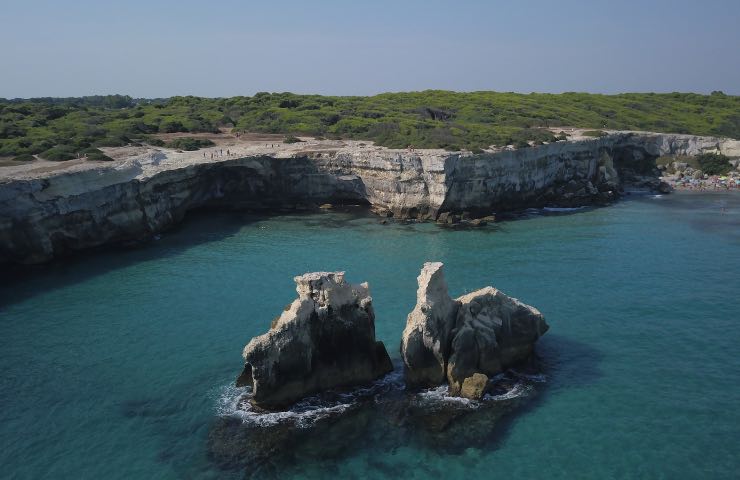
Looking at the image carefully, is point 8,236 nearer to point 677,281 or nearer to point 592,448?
point 592,448

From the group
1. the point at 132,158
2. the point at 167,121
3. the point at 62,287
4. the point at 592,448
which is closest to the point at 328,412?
the point at 592,448

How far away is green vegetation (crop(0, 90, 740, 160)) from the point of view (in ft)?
181

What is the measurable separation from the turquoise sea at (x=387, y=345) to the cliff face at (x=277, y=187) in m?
2.49

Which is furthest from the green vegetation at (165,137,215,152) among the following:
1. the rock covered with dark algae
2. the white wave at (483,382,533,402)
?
the white wave at (483,382,533,402)

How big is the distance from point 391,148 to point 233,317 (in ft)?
99.1

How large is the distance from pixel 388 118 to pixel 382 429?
57.6 m

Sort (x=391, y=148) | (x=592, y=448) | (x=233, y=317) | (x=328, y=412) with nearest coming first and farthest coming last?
(x=592, y=448) → (x=328, y=412) → (x=233, y=317) → (x=391, y=148)

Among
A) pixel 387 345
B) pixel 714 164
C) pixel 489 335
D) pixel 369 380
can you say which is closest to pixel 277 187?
pixel 387 345

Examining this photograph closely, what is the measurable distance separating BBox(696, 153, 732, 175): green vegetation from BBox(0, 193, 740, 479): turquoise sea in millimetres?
24140

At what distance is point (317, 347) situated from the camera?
845 inches

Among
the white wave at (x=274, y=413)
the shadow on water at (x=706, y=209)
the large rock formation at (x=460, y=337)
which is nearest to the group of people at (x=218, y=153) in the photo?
the white wave at (x=274, y=413)

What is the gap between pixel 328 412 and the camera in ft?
65.9

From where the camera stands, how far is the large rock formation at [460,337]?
21.3 metres

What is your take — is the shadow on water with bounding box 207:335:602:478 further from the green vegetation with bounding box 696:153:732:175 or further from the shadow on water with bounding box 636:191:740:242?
the green vegetation with bounding box 696:153:732:175
